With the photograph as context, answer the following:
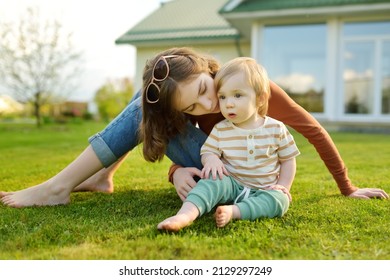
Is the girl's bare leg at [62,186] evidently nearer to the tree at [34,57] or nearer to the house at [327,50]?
the house at [327,50]

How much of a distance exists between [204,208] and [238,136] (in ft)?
1.42

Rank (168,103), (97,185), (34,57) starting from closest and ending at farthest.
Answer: (168,103) < (97,185) < (34,57)

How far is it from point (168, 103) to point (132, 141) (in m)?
0.38

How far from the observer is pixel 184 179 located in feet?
7.49

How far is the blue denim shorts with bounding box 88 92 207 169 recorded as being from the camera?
2406mm

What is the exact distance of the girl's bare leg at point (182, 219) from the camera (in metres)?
1.77

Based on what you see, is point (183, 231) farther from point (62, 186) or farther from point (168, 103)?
point (62, 186)

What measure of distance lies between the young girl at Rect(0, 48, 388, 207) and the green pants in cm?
22

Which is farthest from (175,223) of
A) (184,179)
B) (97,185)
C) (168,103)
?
(97,185)

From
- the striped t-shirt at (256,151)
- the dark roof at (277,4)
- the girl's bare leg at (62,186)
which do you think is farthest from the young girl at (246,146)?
the dark roof at (277,4)

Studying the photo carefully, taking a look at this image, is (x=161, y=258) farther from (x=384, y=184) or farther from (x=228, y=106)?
(x=384, y=184)

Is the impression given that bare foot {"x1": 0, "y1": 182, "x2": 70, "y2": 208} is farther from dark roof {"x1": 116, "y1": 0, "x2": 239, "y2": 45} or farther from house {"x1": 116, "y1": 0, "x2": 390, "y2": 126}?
dark roof {"x1": 116, "y1": 0, "x2": 239, "y2": 45}
